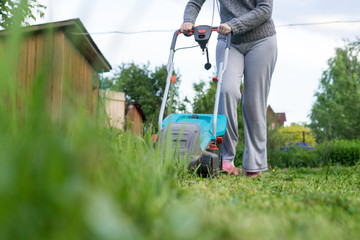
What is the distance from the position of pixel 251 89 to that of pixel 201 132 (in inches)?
26.4

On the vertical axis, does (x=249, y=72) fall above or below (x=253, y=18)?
below

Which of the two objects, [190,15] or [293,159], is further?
[293,159]

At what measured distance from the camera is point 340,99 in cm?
2694

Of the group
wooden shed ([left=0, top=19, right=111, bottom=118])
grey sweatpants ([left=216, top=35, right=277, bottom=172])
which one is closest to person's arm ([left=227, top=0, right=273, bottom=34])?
grey sweatpants ([left=216, top=35, right=277, bottom=172])

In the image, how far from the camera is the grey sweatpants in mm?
3100

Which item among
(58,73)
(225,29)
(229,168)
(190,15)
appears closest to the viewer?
(58,73)

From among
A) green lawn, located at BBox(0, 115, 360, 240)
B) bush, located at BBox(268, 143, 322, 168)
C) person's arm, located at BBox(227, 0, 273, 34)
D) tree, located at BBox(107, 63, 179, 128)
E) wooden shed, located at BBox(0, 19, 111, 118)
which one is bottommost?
bush, located at BBox(268, 143, 322, 168)

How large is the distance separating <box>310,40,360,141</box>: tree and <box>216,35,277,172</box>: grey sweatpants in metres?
22.4

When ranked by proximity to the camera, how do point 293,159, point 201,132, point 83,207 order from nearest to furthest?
point 83,207, point 201,132, point 293,159

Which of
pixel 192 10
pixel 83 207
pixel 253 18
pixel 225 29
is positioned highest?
pixel 192 10

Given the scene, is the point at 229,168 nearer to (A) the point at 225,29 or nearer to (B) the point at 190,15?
(A) the point at 225,29

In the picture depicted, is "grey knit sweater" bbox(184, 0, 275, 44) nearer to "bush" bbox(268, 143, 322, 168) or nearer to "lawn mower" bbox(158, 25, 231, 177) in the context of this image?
"lawn mower" bbox(158, 25, 231, 177)

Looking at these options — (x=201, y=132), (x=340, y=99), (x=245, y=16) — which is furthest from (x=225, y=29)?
(x=340, y=99)

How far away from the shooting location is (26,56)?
29.7ft
